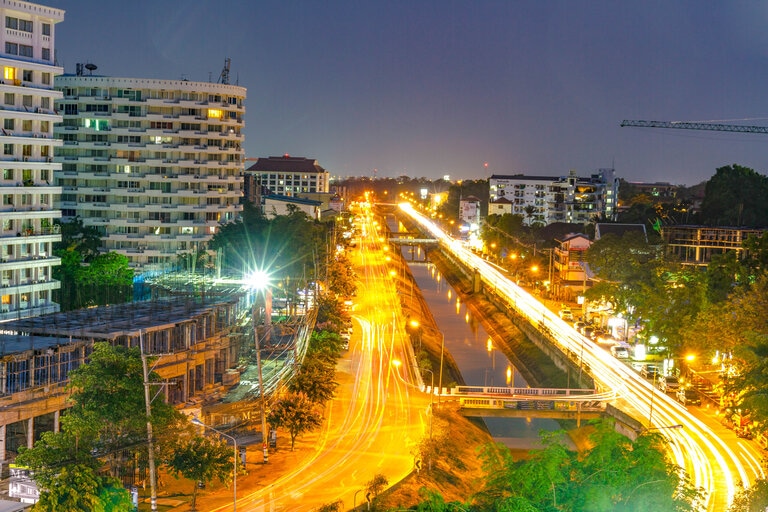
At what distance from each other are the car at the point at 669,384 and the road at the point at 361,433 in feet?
33.0

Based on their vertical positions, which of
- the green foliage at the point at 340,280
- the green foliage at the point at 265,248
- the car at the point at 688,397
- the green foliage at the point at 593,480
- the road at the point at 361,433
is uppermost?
the green foliage at the point at 265,248

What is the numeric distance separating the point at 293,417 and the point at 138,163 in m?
32.9

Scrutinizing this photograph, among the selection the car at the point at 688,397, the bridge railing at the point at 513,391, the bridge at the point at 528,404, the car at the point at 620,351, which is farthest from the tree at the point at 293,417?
the car at the point at 620,351

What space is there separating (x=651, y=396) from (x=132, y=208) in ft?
113

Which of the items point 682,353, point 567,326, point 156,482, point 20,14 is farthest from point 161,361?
point 567,326

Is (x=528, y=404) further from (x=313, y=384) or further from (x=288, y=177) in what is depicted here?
(x=288, y=177)

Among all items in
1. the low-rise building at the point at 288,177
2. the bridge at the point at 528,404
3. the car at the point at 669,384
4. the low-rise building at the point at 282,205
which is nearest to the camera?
the bridge at the point at 528,404

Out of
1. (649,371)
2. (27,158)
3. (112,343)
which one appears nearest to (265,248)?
(27,158)

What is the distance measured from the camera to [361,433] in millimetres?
32781

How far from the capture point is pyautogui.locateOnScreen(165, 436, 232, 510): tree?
79.7 feet

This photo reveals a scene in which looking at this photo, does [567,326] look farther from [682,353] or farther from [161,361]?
[161,361]

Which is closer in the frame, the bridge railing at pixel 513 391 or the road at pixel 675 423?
the road at pixel 675 423

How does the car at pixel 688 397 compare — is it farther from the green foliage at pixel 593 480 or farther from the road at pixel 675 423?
the green foliage at pixel 593 480

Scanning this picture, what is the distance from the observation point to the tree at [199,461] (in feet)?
79.7
